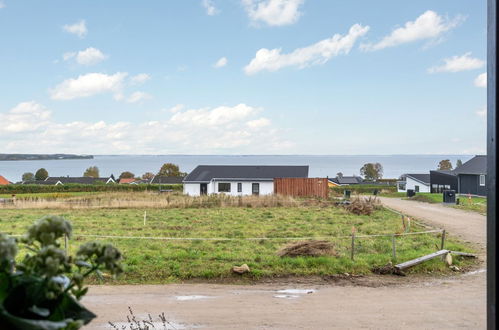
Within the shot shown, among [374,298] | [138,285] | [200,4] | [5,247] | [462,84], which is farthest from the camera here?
[200,4]

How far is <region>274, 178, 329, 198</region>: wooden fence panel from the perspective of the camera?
20.6m

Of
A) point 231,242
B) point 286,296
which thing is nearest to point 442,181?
point 231,242

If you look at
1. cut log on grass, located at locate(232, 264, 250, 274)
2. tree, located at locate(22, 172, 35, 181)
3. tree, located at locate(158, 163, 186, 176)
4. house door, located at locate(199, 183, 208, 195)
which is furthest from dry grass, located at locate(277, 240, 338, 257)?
tree, located at locate(158, 163, 186, 176)

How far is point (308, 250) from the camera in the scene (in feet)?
20.4

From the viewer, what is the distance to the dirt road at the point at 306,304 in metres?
3.72

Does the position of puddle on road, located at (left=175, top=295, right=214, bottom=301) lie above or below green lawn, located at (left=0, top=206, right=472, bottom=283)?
below

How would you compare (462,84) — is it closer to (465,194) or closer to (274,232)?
(274,232)

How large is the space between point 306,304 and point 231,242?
3359 millimetres

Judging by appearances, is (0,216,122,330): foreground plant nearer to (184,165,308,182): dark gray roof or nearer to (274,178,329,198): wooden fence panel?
(274,178,329,198): wooden fence panel

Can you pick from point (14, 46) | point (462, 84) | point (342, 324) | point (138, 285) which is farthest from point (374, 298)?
point (14, 46)

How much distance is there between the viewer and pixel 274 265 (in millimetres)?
5789

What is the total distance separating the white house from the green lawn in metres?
16.5

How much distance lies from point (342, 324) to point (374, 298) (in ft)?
3.33

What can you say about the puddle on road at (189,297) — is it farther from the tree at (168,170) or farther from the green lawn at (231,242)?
the tree at (168,170)
